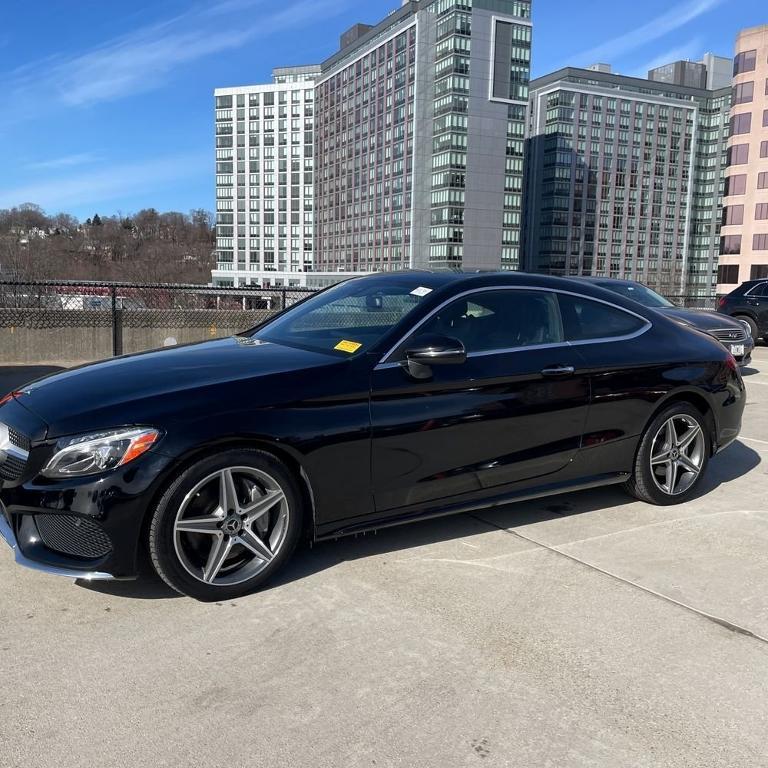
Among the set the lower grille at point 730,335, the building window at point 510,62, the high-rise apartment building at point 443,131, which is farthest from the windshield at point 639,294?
the building window at point 510,62

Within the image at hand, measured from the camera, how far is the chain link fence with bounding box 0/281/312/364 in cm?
1155

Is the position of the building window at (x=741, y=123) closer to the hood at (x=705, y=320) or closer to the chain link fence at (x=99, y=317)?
the hood at (x=705, y=320)

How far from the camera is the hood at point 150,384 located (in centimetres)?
318

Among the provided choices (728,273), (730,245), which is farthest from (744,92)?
(728,273)

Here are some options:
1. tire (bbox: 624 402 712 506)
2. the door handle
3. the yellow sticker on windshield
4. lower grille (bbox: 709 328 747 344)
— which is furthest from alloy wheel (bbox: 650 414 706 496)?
lower grille (bbox: 709 328 747 344)

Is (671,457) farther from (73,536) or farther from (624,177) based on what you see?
(624,177)

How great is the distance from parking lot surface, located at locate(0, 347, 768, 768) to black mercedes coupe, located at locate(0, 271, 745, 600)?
0.97 feet

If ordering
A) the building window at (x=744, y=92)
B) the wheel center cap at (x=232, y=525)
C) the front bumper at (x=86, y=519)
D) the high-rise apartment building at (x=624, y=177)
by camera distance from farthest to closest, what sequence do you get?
the high-rise apartment building at (x=624, y=177) → the building window at (x=744, y=92) → the wheel center cap at (x=232, y=525) → the front bumper at (x=86, y=519)

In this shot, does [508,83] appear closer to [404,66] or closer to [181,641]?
[404,66]

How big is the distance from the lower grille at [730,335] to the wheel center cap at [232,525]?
9.42m

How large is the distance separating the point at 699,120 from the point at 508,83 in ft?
192

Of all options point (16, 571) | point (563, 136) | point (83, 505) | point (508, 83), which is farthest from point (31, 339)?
point (563, 136)

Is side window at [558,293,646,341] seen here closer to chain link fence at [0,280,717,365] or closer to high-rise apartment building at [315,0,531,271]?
chain link fence at [0,280,717,365]

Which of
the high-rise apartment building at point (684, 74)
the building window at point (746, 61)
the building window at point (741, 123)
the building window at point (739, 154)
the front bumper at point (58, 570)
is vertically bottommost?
the front bumper at point (58, 570)
